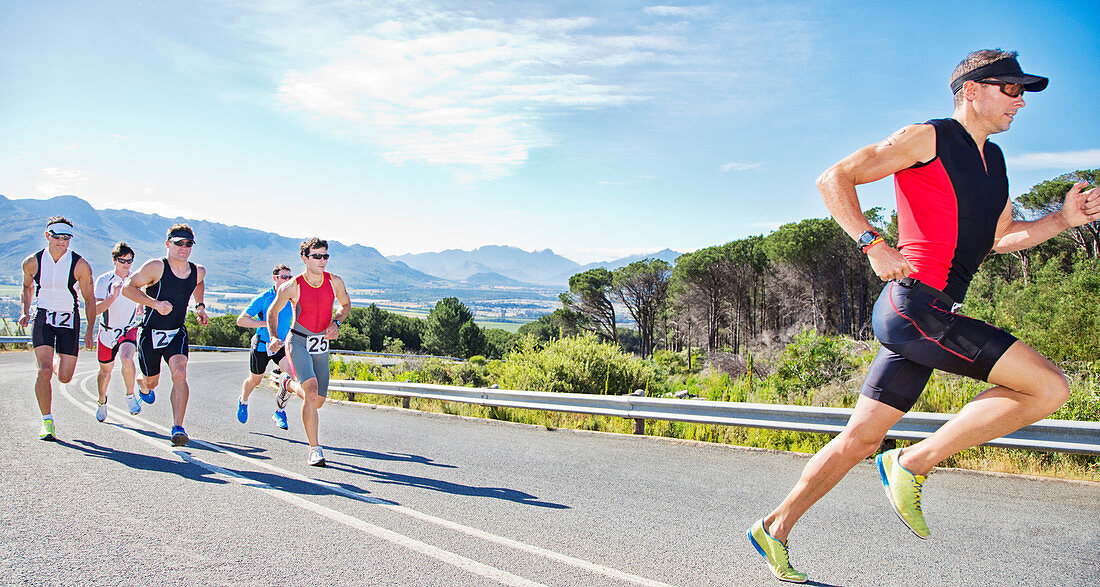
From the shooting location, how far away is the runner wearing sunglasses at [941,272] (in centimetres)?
244

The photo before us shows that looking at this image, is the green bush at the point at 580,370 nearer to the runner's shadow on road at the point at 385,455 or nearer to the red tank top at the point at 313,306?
the runner's shadow on road at the point at 385,455

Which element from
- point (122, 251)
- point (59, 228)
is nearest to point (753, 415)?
point (59, 228)

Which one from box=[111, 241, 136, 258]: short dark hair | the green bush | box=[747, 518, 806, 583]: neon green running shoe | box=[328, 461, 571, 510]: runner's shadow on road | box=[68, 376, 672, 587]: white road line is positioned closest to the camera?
box=[747, 518, 806, 583]: neon green running shoe

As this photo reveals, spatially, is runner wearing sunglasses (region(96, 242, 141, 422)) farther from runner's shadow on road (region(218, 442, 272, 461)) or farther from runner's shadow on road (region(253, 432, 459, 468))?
runner's shadow on road (region(253, 432, 459, 468))

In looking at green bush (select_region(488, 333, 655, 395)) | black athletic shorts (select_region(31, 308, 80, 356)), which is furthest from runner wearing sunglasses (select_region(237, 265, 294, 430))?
green bush (select_region(488, 333, 655, 395))

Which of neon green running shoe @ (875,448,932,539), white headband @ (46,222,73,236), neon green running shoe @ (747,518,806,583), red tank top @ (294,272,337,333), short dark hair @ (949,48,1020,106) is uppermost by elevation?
short dark hair @ (949,48,1020,106)

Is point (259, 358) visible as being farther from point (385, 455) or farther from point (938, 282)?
point (938, 282)

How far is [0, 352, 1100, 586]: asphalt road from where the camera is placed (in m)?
3.07

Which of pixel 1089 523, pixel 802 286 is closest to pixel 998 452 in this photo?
pixel 1089 523

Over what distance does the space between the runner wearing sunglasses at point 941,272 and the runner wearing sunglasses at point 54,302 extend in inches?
293

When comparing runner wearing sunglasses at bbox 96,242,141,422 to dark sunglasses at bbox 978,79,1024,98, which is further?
runner wearing sunglasses at bbox 96,242,141,422

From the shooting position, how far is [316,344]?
19.4ft

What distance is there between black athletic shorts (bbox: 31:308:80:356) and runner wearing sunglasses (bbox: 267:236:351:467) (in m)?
2.46

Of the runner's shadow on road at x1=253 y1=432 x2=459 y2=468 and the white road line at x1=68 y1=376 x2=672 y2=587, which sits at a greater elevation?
the white road line at x1=68 y1=376 x2=672 y2=587
